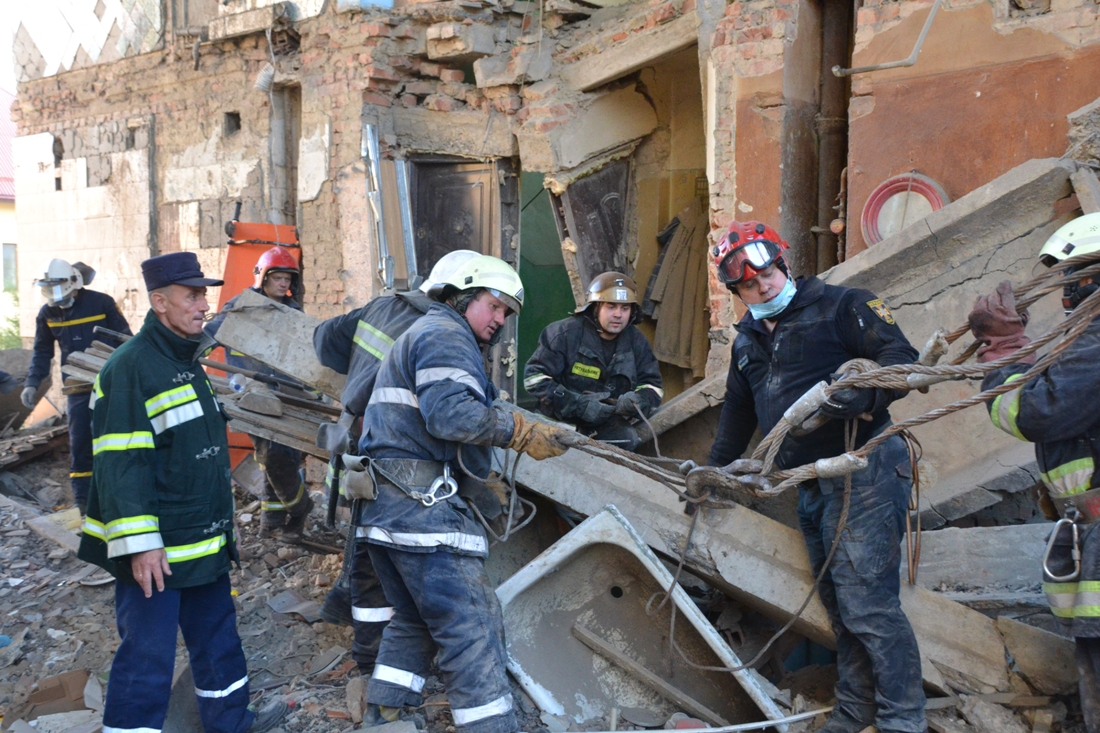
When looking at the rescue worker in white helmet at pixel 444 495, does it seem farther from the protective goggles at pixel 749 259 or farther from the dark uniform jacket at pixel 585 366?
the dark uniform jacket at pixel 585 366

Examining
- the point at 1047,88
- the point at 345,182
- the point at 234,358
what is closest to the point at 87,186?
the point at 345,182

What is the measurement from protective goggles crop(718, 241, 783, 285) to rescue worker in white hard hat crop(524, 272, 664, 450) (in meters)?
1.50

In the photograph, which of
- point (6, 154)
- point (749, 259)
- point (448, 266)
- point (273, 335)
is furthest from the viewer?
point (6, 154)

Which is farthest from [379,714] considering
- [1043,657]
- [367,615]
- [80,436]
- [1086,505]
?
[80,436]

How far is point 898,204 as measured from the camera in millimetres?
5066

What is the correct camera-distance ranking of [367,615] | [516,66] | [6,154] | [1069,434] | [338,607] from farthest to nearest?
1. [6,154]
2. [516,66]
3. [338,607]
4. [367,615]
5. [1069,434]

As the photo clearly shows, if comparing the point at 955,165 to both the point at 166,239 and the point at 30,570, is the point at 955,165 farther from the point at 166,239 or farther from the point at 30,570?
the point at 166,239

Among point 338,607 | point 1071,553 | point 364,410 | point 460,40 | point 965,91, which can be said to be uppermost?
point 460,40

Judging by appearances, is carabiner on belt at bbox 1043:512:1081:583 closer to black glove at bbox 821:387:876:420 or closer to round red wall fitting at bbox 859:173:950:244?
black glove at bbox 821:387:876:420

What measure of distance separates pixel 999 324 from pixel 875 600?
1.04 meters

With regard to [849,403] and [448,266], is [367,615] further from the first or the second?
[849,403]

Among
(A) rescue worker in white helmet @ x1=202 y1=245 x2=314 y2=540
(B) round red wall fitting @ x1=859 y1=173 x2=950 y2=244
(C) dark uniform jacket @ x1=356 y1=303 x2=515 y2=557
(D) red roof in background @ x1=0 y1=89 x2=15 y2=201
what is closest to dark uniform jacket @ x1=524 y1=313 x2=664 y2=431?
(B) round red wall fitting @ x1=859 y1=173 x2=950 y2=244

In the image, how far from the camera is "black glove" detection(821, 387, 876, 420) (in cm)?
289

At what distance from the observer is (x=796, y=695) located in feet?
11.6
